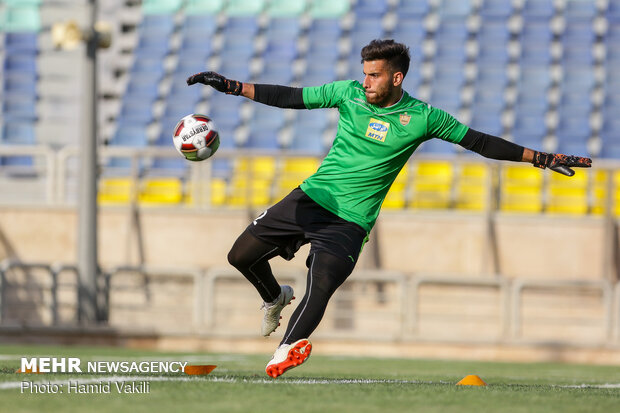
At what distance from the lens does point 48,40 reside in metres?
20.1

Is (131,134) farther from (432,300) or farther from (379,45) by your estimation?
(379,45)

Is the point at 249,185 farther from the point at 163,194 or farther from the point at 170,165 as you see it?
the point at 170,165

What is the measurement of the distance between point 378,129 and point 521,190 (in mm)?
9965

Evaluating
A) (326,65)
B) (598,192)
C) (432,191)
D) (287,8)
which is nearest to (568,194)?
(598,192)

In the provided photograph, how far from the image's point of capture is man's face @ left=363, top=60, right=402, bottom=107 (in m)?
5.99

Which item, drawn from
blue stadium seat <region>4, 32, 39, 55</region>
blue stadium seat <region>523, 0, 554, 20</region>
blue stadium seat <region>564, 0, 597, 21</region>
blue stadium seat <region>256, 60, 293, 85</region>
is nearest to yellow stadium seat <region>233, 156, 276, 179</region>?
blue stadium seat <region>256, 60, 293, 85</region>

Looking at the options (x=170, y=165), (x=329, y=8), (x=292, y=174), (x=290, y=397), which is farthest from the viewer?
(x=329, y=8)

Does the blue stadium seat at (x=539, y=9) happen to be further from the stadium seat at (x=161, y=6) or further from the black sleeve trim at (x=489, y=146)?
the black sleeve trim at (x=489, y=146)

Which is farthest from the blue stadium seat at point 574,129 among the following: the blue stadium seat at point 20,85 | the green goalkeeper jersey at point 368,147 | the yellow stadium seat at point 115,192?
the green goalkeeper jersey at point 368,147

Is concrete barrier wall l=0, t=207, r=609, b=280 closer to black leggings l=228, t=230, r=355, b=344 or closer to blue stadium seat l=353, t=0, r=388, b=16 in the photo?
blue stadium seat l=353, t=0, r=388, b=16

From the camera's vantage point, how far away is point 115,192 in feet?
53.9

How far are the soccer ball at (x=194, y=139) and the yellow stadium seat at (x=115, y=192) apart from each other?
10.0 meters

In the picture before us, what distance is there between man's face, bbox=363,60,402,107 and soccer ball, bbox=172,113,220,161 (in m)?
1.08

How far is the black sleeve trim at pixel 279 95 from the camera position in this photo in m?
6.16
